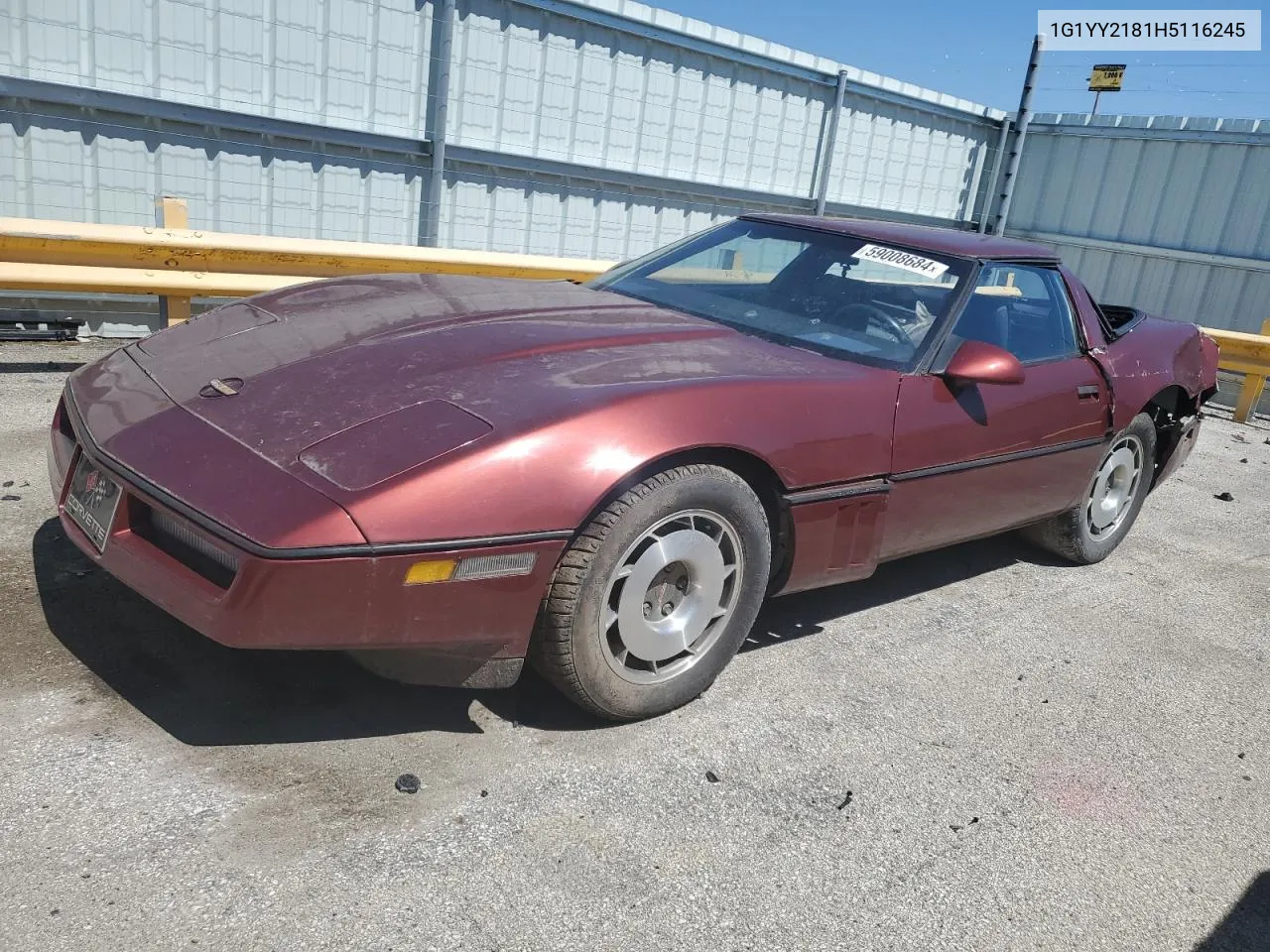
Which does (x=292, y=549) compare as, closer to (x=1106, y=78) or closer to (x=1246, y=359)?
(x=1246, y=359)

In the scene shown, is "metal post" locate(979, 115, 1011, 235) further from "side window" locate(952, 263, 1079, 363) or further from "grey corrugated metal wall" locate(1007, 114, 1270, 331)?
"side window" locate(952, 263, 1079, 363)

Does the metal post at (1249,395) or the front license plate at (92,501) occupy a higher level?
the front license plate at (92,501)

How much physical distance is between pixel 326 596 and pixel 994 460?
243 centimetres

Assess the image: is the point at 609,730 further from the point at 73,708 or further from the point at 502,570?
the point at 73,708

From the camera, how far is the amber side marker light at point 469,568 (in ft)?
7.50

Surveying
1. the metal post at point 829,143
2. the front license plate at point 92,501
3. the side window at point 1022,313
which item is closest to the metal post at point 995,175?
the metal post at point 829,143

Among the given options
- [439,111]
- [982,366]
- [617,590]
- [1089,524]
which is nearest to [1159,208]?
[439,111]

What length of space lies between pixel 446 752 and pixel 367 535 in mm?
687

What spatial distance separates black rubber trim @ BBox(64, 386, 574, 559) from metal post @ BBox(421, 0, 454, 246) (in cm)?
570

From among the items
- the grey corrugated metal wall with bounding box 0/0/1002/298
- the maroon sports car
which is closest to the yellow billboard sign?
the grey corrugated metal wall with bounding box 0/0/1002/298

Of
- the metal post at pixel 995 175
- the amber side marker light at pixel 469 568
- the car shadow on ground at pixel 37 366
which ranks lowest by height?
the car shadow on ground at pixel 37 366

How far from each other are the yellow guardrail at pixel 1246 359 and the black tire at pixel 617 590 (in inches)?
292

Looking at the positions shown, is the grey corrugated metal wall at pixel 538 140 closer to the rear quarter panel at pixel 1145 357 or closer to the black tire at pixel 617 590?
the rear quarter panel at pixel 1145 357

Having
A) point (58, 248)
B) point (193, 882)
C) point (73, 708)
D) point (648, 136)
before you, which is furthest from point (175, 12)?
point (193, 882)
